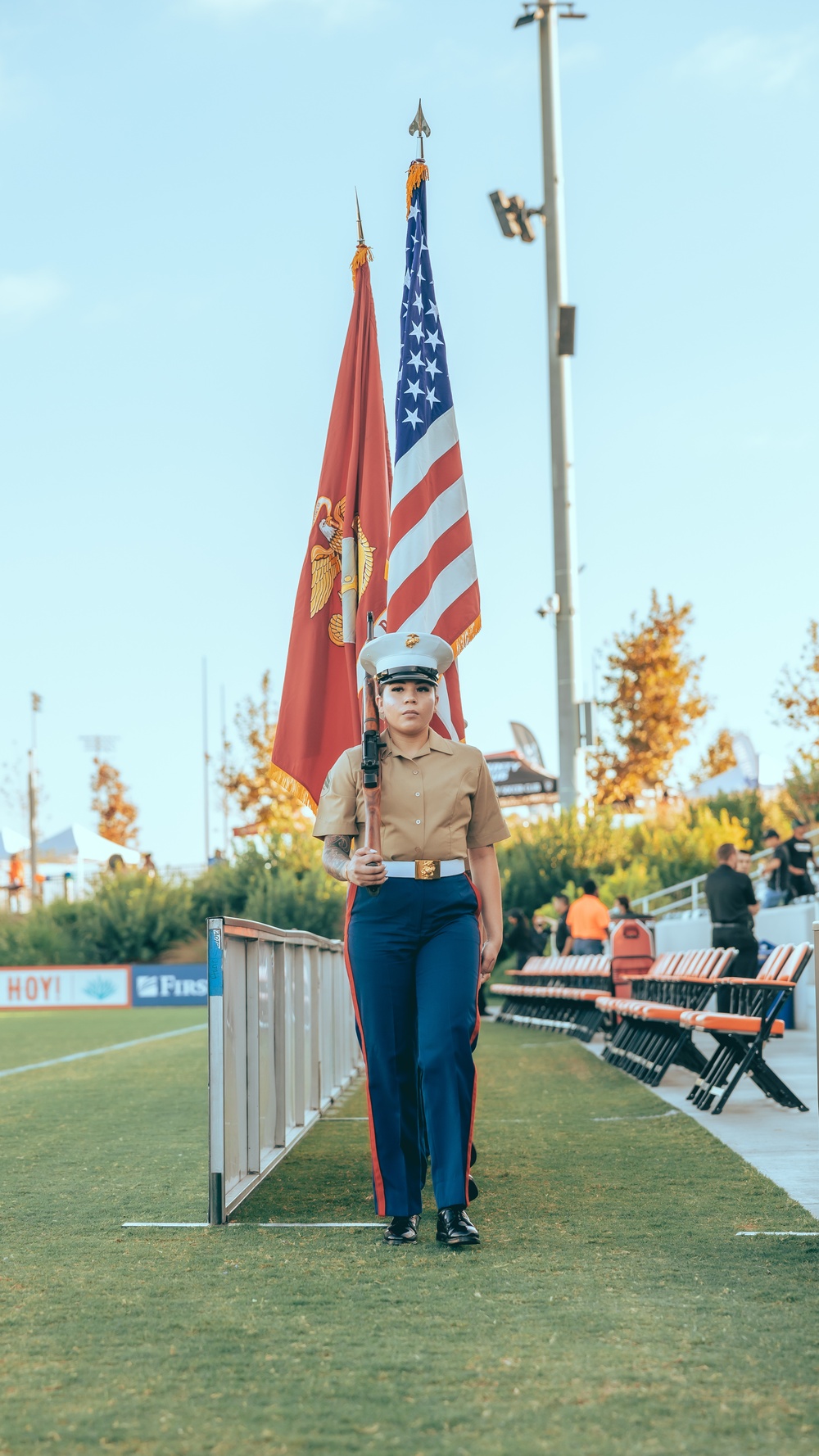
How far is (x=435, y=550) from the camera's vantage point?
21.9ft

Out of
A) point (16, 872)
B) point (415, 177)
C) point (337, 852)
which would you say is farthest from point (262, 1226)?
point (16, 872)

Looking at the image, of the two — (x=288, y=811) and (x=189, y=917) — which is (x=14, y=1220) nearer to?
(x=189, y=917)

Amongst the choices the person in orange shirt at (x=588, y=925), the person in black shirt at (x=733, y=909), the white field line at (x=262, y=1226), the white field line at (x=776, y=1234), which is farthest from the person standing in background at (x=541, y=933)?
the white field line at (x=776, y=1234)

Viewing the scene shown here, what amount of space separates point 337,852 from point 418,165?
11.8ft

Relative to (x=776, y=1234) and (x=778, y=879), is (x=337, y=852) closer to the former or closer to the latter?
(x=776, y=1234)

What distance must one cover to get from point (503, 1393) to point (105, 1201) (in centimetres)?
303

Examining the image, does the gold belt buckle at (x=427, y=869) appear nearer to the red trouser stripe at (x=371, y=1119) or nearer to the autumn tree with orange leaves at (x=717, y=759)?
the red trouser stripe at (x=371, y=1119)

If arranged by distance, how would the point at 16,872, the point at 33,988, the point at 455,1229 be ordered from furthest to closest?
the point at 16,872
the point at 33,988
the point at 455,1229

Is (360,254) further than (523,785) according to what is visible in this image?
No

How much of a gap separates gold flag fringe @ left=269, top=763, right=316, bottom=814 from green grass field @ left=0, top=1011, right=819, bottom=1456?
1.57 meters

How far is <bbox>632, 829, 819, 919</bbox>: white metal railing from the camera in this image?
25.1 m

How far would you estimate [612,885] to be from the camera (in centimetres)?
2838

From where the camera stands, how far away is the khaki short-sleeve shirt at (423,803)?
495 cm

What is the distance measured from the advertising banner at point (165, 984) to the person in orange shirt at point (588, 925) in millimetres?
10949
